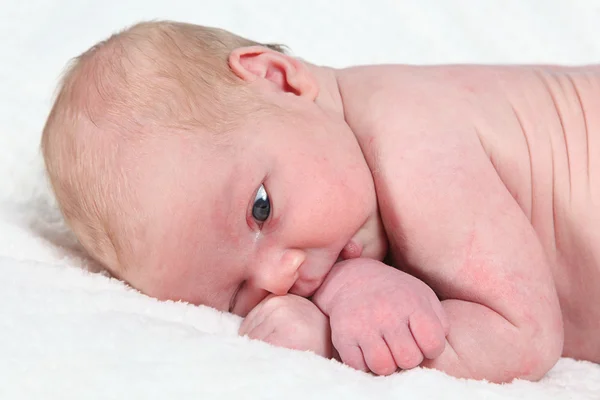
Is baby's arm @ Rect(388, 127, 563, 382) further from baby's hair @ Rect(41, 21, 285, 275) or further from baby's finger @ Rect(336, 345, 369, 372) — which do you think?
baby's hair @ Rect(41, 21, 285, 275)

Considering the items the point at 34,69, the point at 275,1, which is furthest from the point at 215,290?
the point at 275,1

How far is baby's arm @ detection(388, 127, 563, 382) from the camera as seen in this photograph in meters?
1.21

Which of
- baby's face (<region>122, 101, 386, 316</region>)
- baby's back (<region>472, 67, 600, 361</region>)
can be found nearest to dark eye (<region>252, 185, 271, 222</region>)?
baby's face (<region>122, 101, 386, 316</region>)

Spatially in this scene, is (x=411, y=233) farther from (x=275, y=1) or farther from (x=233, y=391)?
(x=275, y=1)

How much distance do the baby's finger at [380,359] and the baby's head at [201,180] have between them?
0.63ft

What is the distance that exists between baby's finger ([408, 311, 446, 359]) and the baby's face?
0.21 meters

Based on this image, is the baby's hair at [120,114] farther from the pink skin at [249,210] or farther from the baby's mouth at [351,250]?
the baby's mouth at [351,250]

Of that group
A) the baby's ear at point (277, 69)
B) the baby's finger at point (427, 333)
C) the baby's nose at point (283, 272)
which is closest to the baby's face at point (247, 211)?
the baby's nose at point (283, 272)

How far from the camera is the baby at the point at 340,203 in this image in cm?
122

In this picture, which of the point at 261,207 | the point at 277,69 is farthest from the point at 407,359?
the point at 277,69

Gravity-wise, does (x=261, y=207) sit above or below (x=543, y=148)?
below

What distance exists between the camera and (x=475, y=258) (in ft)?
4.12

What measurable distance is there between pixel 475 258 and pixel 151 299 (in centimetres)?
Answer: 48

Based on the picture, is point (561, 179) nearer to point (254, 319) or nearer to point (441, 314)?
point (441, 314)
